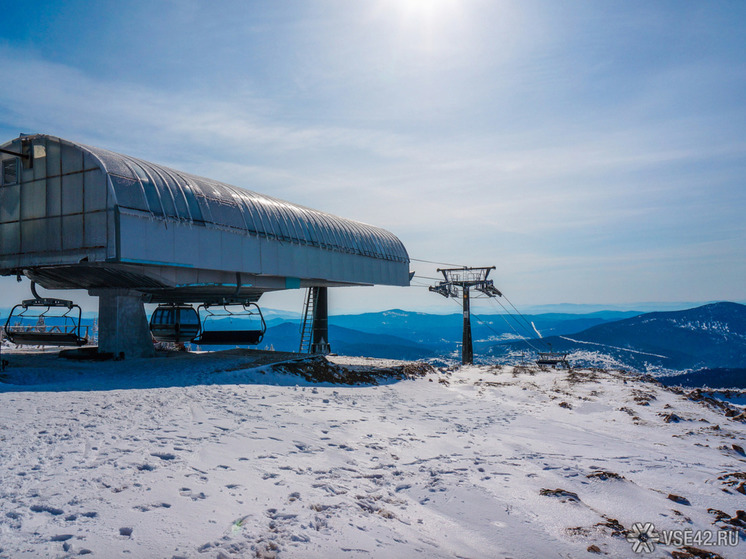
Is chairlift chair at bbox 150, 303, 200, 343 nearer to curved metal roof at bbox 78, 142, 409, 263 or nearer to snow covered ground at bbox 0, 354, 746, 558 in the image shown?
curved metal roof at bbox 78, 142, 409, 263

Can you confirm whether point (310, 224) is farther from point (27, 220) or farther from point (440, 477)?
point (440, 477)

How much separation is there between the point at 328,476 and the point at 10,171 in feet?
63.2

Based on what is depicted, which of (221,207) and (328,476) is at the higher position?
(221,207)

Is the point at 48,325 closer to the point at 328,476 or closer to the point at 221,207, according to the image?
the point at 221,207

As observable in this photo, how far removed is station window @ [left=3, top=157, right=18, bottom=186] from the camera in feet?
62.1

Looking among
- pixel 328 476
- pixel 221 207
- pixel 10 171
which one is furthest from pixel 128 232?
pixel 328 476

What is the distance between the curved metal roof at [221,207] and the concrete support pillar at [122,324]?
15.3 ft

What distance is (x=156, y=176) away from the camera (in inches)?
711

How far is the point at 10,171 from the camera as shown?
19.1 m

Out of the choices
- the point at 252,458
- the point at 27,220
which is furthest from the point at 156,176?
the point at 252,458

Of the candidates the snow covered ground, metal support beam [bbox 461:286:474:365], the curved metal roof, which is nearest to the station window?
the curved metal roof

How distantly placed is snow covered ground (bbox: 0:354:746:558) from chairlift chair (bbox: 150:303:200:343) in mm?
11715

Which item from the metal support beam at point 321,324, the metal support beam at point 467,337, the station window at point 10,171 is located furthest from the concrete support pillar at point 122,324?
the metal support beam at point 467,337

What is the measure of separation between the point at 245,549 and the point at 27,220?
18568 millimetres
